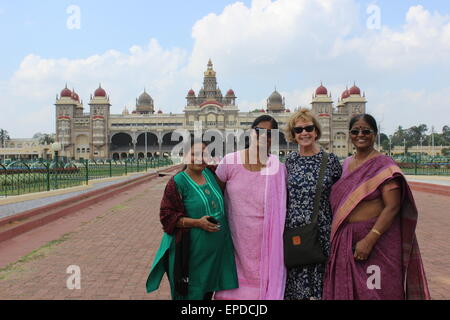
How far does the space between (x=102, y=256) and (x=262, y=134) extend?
341 cm

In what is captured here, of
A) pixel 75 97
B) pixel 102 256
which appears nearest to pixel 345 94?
pixel 75 97

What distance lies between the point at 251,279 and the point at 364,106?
6902 centimetres

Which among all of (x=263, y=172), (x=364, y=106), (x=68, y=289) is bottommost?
(x=68, y=289)

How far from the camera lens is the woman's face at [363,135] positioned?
243 cm

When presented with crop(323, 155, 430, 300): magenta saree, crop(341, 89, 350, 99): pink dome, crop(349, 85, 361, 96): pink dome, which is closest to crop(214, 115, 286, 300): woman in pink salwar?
crop(323, 155, 430, 300): magenta saree

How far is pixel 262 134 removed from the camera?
7.87 feet

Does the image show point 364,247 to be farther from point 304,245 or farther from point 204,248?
point 204,248

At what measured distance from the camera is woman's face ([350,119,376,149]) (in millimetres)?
2434

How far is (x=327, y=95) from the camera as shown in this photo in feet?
220

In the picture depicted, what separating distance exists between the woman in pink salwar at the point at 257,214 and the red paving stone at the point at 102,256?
1.57 meters

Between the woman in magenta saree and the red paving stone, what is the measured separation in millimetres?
1582

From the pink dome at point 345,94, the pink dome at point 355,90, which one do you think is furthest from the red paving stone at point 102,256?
the pink dome at point 345,94
